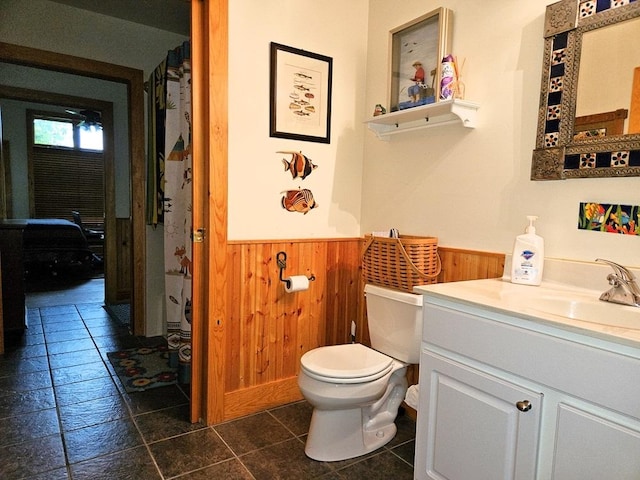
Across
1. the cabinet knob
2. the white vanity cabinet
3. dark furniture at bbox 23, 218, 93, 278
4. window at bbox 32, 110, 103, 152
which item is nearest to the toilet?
the white vanity cabinet

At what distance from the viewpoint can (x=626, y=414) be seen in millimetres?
974

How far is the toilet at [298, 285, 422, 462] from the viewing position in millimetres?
1708

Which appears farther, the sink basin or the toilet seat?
the toilet seat

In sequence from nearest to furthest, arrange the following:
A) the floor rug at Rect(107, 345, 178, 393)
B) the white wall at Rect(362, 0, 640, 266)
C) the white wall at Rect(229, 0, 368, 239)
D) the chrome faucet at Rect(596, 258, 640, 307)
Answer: the chrome faucet at Rect(596, 258, 640, 307), the white wall at Rect(362, 0, 640, 266), the white wall at Rect(229, 0, 368, 239), the floor rug at Rect(107, 345, 178, 393)

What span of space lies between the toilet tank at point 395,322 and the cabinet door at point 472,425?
1.06ft

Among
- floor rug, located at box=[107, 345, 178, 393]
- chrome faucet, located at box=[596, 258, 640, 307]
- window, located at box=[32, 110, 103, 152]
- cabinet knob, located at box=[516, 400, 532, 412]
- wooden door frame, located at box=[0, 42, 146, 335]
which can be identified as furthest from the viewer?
window, located at box=[32, 110, 103, 152]

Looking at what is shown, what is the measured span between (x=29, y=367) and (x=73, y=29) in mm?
2427

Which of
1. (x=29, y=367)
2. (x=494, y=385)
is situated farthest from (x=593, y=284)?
(x=29, y=367)

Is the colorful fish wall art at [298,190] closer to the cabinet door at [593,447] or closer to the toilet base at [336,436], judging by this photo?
the toilet base at [336,436]

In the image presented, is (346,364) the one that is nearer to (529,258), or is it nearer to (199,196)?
(529,258)

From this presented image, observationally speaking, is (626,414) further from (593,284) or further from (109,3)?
(109,3)

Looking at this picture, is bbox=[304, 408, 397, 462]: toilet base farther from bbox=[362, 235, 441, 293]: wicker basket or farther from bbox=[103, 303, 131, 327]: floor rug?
bbox=[103, 303, 131, 327]: floor rug

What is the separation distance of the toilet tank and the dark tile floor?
44cm

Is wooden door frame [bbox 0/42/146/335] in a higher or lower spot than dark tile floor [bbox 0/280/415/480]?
higher
